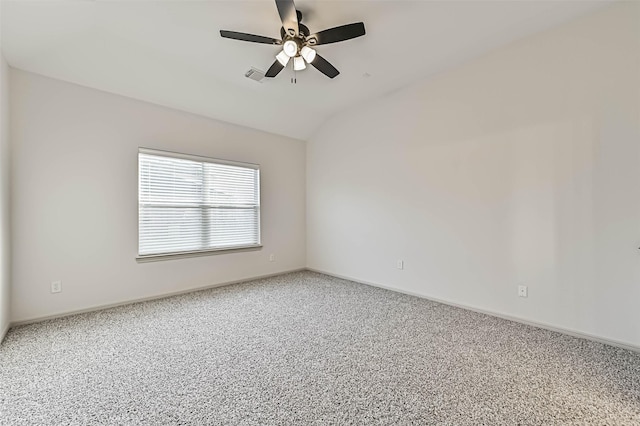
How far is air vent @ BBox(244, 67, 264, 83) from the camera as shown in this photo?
3.32m

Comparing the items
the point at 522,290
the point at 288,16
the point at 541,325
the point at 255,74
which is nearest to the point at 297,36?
the point at 288,16

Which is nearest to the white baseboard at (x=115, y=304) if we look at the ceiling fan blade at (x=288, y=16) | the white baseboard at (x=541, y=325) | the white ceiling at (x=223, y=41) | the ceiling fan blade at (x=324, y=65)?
the white baseboard at (x=541, y=325)

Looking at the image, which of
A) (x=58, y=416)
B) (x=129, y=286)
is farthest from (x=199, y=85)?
(x=58, y=416)

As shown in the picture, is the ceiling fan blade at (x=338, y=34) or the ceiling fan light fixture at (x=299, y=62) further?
the ceiling fan light fixture at (x=299, y=62)

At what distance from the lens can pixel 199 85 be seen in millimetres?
3641

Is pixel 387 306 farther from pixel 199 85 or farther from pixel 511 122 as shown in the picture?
A: pixel 199 85

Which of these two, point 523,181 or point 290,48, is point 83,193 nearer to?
point 290,48

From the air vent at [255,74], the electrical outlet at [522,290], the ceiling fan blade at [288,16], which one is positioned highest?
the air vent at [255,74]

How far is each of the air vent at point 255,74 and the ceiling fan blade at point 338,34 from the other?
3.64 feet

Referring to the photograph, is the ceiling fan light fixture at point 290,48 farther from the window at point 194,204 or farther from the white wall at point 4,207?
the white wall at point 4,207

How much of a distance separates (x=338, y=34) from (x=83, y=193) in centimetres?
321

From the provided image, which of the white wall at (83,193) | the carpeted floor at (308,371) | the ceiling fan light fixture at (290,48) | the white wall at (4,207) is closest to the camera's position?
the carpeted floor at (308,371)

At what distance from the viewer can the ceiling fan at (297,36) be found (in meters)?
2.17

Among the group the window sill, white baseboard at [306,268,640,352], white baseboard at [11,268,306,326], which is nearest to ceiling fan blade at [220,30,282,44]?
the window sill
